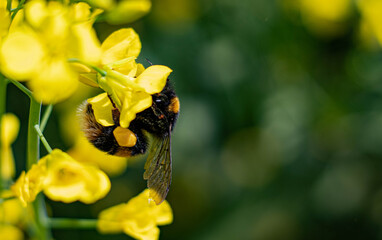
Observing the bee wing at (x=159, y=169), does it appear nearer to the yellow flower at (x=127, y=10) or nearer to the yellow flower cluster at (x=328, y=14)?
the yellow flower at (x=127, y=10)

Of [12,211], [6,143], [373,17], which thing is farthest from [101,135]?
[373,17]

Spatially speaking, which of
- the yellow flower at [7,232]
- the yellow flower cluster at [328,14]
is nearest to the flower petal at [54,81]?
the yellow flower at [7,232]

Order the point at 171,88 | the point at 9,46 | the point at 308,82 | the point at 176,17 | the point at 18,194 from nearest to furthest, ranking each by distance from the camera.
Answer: the point at 9,46 → the point at 18,194 → the point at 171,88 → the point at 308,82 → the point at 176,17

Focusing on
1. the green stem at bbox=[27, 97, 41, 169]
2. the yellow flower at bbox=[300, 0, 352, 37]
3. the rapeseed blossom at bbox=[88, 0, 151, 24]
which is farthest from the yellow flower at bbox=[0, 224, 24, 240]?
the yellow flower at bbox=[300, 0, 352, 37]

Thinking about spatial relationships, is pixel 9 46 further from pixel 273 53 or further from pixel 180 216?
pixel 273 53

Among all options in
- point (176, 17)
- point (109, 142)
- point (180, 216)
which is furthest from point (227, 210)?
point (109, 142)

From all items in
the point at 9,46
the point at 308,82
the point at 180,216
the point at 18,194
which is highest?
the point at 9,46
